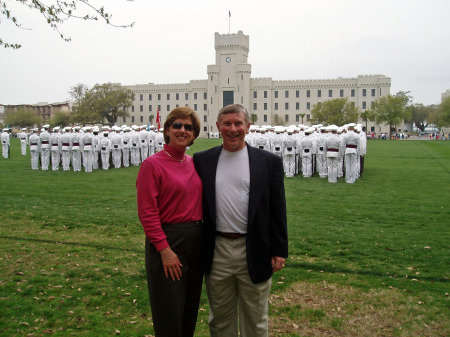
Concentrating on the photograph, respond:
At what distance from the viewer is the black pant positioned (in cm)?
318

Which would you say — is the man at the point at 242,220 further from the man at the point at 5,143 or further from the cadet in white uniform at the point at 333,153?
the man at the point at 5,143

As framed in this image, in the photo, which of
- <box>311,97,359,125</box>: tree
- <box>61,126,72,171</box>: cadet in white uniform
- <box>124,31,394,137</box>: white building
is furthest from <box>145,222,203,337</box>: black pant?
<box>124,31,394,137</box>: white building

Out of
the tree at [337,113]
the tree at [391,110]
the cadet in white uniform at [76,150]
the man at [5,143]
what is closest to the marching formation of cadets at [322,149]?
the cadet in white uniform at [76,150]

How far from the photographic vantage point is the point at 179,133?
3346 millimetres

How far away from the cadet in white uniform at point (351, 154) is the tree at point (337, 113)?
59.3 meters

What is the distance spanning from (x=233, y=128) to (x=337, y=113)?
248 ft

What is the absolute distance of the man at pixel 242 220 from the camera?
3273 mm

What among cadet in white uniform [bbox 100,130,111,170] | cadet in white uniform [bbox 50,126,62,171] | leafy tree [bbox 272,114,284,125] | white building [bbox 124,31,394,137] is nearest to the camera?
cadet in white uniform [bbox 50,126,62,171]

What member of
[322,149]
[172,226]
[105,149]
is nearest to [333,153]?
[322,149]

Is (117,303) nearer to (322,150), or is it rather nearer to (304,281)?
(304,281)

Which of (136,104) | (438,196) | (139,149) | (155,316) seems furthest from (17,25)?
(136,104)

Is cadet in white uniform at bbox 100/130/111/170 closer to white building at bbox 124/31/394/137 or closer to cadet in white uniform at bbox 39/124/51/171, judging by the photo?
cadet in white uniform at bbox 39/124/51/171

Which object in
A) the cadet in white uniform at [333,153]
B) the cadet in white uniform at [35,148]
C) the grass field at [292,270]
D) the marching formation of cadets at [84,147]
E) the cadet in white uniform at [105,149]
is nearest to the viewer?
the grass field at [292,270]

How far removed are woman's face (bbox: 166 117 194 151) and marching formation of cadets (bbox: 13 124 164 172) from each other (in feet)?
57.6
